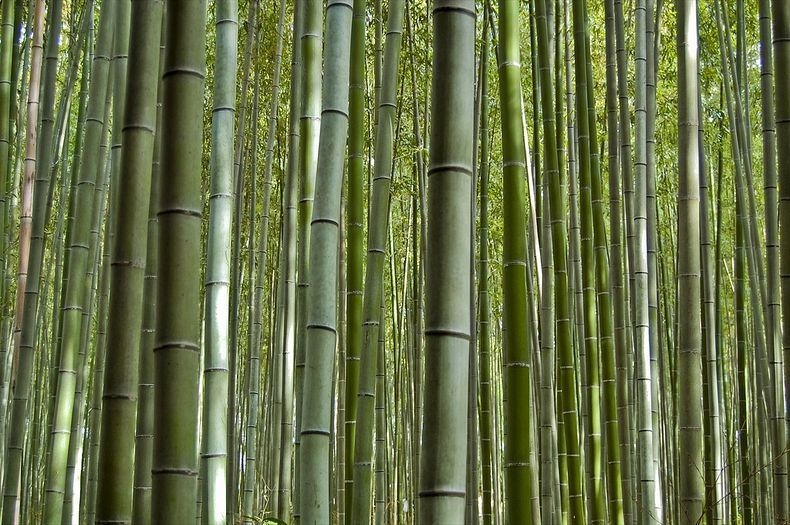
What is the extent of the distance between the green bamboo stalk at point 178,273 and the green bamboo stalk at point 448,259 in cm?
33

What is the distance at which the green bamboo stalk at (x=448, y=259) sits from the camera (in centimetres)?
123

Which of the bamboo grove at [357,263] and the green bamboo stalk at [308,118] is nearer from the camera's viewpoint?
the bamboo grove at [357,263]

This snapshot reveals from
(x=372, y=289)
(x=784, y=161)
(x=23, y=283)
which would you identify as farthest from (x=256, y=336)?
(x=784, y=161)

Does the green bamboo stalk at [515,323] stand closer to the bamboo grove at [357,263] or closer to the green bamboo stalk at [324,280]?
the bamboo grove at [357,263]

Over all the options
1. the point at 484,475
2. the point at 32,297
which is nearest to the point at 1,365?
the point at 32,297

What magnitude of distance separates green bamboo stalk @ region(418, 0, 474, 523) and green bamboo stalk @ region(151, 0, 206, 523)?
0.33 m

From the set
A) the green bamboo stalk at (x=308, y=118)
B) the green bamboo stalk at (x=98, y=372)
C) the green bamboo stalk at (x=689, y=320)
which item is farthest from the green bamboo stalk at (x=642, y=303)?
the green bamboo stalk at (x=98, y=372)

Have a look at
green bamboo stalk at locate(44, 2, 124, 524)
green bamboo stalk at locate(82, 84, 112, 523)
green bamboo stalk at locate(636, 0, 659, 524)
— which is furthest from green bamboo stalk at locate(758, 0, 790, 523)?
green bamboo stalk at locate(82, 84, 112, 523)

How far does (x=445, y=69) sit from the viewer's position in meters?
1.27

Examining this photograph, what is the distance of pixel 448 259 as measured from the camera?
1.26 metres

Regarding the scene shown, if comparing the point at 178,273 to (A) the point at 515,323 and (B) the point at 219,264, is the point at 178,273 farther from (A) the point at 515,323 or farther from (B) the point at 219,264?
(B) the point at 219,264

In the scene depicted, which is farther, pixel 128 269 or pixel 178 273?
pixel 128 269

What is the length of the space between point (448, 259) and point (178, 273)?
375 mm

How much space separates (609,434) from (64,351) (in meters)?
1.95
